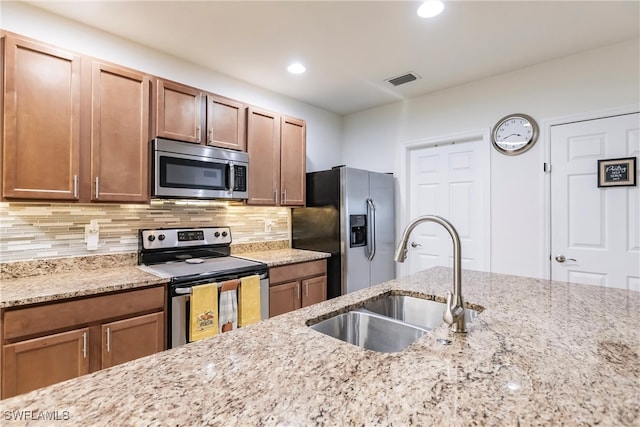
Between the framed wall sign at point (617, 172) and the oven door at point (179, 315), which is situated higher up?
the framed wall sign at point (617, 172)

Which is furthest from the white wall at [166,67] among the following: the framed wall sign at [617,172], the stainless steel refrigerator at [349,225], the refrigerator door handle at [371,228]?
the framed wall sign at [617,172]

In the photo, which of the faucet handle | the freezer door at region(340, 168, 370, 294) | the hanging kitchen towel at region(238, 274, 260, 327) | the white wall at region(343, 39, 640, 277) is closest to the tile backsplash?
the hanging kitchen towel at region(238, 274, 260, 327)

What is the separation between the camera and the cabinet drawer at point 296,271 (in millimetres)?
2676

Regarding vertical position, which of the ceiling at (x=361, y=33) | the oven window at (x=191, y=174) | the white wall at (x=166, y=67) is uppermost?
the ceiling at (x=361, y=33)

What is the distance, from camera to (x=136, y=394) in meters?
0.68

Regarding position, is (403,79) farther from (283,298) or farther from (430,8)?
(283,298)

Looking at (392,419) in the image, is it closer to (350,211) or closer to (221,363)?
(221,363)

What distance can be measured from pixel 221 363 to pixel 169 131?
6.61 feet

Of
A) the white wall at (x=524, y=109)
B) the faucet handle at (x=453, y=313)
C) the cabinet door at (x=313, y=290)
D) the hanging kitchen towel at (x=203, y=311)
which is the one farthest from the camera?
the cabinet door at (x=313, y=290)

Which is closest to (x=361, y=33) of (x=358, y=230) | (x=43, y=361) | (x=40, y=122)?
(x=358, y=230)

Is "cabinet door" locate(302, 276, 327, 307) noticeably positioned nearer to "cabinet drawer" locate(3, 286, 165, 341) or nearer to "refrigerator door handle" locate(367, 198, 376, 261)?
"refrigerator door handle" locate(367, 198, 376, 261)

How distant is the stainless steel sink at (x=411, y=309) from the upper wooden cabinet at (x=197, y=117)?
6.13 ft

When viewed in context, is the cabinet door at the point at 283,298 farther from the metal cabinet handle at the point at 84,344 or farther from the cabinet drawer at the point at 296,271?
the metal cabinet handle at the point at 84,344

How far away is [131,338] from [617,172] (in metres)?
3.62
